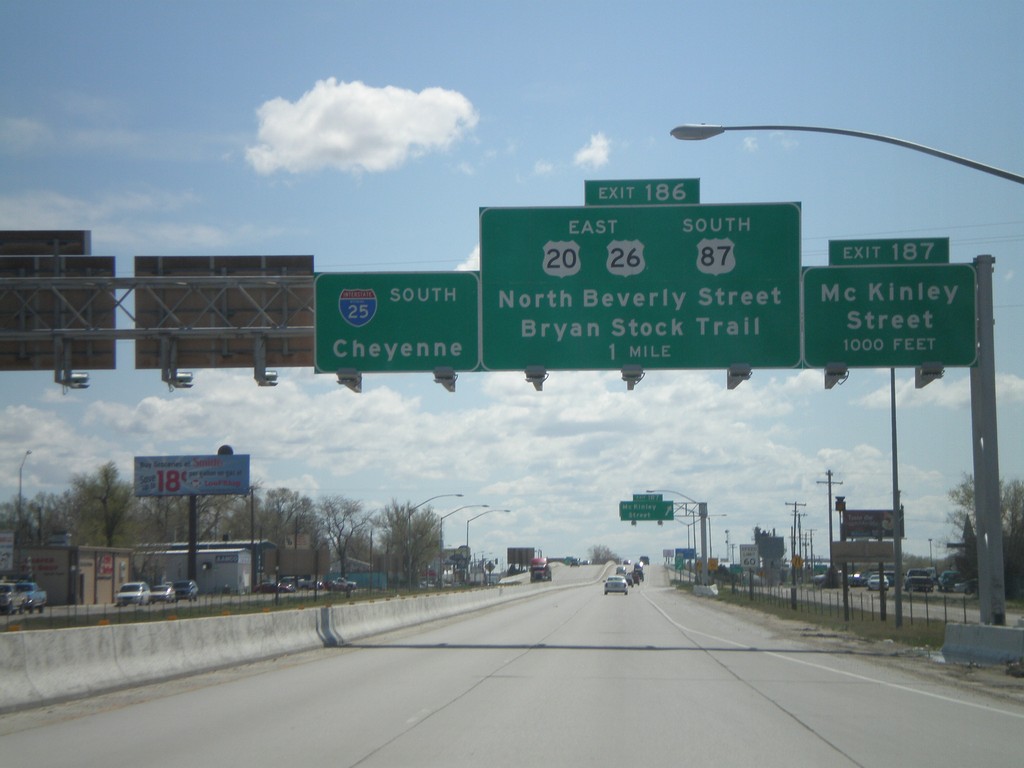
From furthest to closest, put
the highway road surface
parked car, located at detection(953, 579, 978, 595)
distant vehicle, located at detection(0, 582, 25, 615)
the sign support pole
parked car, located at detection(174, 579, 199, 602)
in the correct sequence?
parked car, located at detection(953, 579, 978, 595)
parked car, located at detection(174, 579, 199, 602)
distant vehicle, located at detection(0, 582, 25, 615)
the sign support pole
the highway road surface

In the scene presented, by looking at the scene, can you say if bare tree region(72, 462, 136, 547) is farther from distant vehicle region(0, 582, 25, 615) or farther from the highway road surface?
the highway road surface

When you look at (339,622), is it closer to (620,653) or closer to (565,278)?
(620,653)

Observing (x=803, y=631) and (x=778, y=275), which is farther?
(x=803, y=631)

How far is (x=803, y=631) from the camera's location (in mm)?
A: 36969

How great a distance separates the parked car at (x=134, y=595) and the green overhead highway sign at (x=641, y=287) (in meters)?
44.5

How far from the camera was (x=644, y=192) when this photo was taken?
2544 centimetres

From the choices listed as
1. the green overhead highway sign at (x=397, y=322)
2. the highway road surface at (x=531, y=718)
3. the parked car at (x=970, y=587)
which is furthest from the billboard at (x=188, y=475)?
the highway road surface at (x=531, y=718)

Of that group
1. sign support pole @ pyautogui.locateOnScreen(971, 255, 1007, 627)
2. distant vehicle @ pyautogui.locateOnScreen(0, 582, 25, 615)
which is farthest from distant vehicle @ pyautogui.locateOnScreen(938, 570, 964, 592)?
sign support pole @ pyautogui.locateOnScreen(971, 255, 1007, 627)

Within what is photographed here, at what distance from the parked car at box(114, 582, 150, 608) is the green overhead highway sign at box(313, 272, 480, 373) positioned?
42369 millimetres

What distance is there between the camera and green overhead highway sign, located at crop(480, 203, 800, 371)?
24469 millimetres

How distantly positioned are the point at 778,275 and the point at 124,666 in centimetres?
1579

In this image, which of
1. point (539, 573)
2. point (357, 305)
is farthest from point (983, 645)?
point (539, 573)

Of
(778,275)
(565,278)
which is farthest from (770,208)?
(565,278)

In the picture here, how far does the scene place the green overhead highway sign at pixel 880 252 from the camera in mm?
25109
